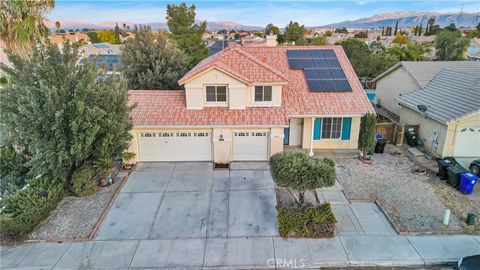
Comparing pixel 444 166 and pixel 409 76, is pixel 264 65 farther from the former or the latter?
pixel 409 76

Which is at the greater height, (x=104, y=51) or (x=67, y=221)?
(x=104, y=51)

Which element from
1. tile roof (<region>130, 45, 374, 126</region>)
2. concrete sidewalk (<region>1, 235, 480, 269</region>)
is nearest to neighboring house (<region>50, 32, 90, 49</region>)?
tile roof (<region>130, 45, 374, 126</region>)

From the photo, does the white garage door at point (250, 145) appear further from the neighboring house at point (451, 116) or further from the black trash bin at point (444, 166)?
the neighboring house at point (451, 116)

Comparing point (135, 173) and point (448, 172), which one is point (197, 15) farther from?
point (448, 172)

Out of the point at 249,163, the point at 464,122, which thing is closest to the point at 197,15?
the point at 249,163

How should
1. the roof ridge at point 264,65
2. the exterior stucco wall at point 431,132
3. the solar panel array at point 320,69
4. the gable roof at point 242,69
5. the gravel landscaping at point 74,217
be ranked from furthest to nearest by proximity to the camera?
1. the solar panel array at point 320,69
2. the roof ridge at point 264,65
3. the exterior stucco wall at point 431,132
4. the gable roof at point 242,69
5. the gravel landscaping at point 74,217
